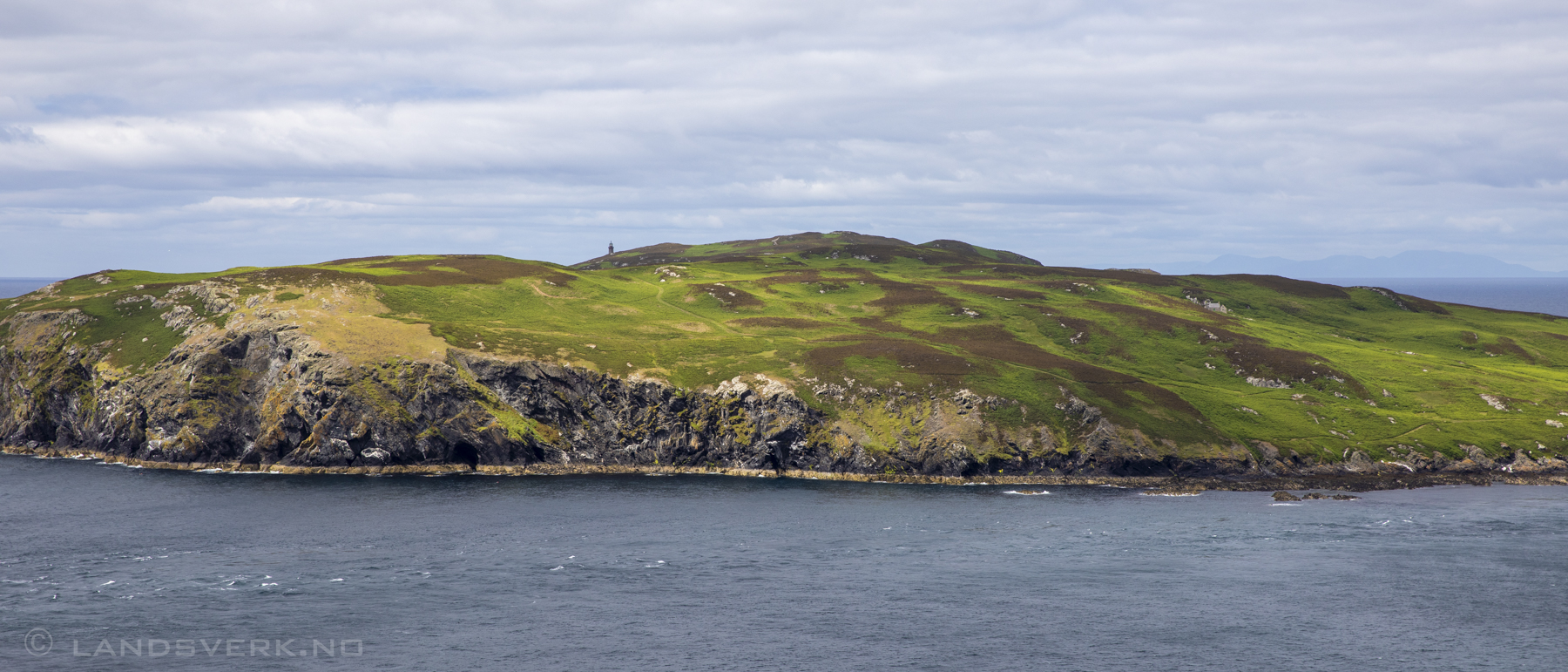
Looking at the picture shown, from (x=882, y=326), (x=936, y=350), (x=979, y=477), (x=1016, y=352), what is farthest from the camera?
(x=882, y=326)

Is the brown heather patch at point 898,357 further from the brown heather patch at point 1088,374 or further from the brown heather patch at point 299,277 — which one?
the brown heather patch at point 299,277

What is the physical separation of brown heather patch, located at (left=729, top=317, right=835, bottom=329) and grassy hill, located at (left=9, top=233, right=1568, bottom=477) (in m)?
0.75

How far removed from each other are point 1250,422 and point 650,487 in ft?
260

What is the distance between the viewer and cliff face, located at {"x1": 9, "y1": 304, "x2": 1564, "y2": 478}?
12188 cm

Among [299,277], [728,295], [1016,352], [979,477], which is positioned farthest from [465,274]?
[979,477]

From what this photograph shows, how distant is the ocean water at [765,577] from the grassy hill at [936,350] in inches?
648

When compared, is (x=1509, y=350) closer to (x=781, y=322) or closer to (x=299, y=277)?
(x=781, y=322)

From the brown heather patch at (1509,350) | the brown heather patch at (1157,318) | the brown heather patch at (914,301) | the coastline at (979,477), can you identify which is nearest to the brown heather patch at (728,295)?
the brown heather patch at (914,301)

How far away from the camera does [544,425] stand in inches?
5044

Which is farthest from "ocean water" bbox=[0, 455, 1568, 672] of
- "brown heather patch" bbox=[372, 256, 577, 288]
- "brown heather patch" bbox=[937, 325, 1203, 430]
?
"brown heather patch" bbox=[372, 256, 577, 288]

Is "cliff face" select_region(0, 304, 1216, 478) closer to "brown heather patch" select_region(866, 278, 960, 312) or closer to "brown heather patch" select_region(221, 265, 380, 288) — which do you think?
"brown heather patch" select_region(221, 265, 380, 288)

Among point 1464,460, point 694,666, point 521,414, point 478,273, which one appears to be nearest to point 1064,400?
point 1464,460

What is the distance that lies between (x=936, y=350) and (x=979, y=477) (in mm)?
29549

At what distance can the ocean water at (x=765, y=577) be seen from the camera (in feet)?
214
